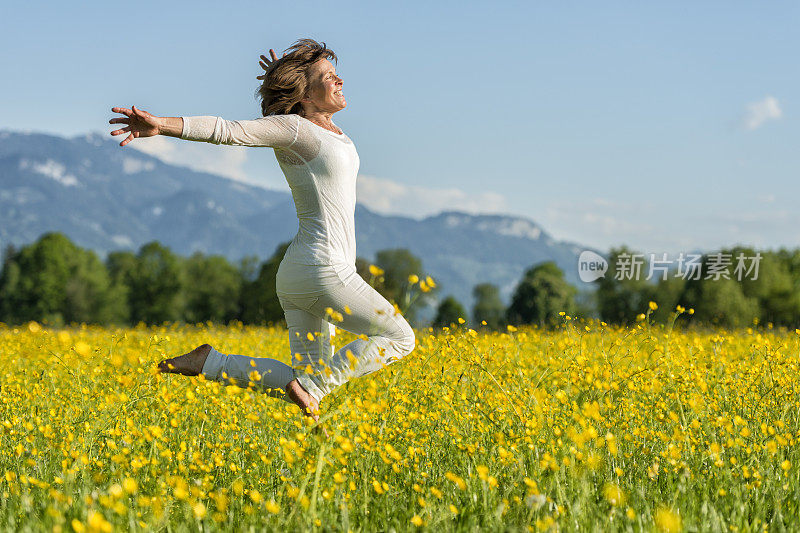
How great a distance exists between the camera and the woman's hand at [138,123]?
350 centimetres

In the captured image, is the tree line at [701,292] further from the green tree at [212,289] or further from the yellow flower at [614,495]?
the yellow flower at [614,495]

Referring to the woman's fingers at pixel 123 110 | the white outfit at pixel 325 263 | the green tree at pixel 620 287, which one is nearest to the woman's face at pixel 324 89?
the white outfit at pixel 325 263

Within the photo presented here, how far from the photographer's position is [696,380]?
4.95 meters

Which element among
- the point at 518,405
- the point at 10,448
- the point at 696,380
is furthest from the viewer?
the point at 696,380

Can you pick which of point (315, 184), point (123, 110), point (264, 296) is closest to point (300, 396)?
point (315, 184)

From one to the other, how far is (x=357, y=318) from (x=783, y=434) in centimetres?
246

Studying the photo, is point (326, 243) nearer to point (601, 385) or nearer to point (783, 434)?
point (601, 385)

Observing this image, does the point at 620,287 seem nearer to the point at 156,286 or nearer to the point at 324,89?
the point at 156,286

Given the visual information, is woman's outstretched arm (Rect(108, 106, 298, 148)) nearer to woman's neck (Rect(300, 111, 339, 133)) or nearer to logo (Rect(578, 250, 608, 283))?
woman's neck (Rect(300, 111, 339, 133))

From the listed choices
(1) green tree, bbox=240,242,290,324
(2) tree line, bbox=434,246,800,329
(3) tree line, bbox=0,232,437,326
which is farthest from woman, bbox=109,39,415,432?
(3) tree line, bbox=0,232,437,326

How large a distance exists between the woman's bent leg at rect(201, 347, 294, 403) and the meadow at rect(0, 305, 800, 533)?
18 cm

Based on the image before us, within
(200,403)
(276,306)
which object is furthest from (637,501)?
(276,306)

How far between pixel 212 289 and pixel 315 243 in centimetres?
6049

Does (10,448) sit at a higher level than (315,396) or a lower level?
lower
